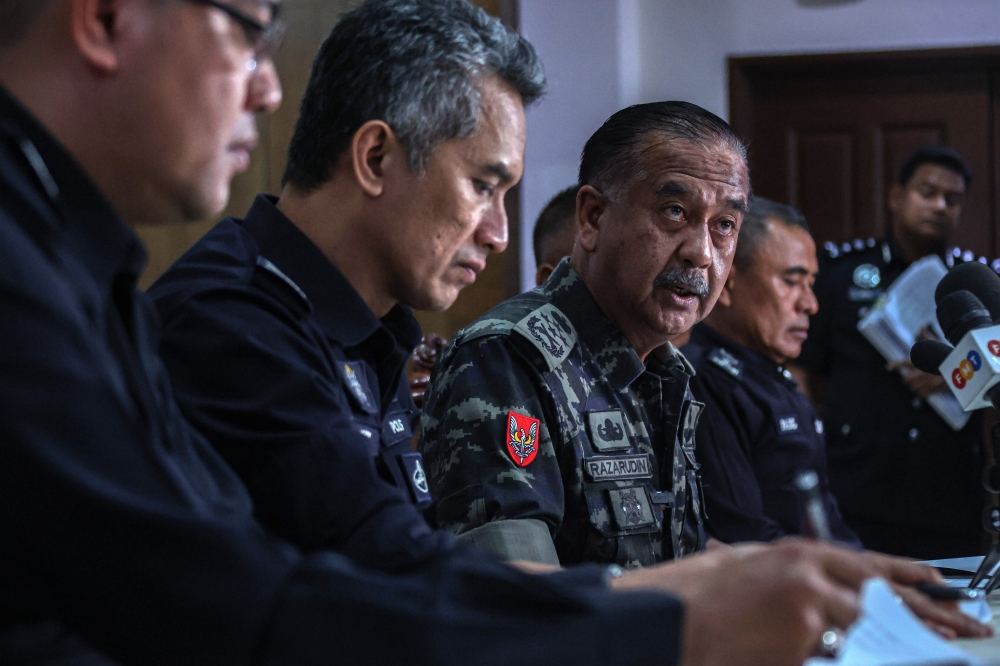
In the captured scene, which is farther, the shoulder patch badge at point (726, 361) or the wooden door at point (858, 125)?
the wooden door at point (858, 125)

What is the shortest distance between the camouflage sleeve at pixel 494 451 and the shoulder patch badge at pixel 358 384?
9.4 inches

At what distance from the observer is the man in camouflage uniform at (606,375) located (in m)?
1.35

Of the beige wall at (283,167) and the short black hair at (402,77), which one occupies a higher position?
the short black hair at (402,77)

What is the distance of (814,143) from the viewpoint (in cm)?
419

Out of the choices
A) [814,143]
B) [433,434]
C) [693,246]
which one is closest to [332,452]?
[433,434]

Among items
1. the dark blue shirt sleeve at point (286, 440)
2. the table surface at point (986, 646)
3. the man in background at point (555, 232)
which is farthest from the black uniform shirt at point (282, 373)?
the man in background at point (555, 232)

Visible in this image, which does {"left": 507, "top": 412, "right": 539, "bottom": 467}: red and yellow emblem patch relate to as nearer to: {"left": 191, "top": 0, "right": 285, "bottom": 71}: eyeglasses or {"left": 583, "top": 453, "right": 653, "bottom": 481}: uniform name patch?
{"left": 583, "top": 453, "right": 653, "bottom": 481}: uniform name patch

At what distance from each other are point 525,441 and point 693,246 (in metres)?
0.45

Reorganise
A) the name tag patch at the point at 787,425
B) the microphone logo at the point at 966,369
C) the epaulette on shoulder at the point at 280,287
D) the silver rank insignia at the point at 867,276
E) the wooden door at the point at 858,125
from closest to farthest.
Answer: the epaulette on shoulder at the point at 280,287 → the microphone logo at the point at 966,369 → the name tag patch at the point at 787,425 → the silver rank insignia at the point at 867,276 → the wooden door at the point at 858,125

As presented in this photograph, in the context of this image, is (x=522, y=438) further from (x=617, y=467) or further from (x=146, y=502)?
(x=146, y=502)

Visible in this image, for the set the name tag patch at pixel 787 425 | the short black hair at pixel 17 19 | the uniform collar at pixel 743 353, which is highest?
the short black hair at pixel 17 19

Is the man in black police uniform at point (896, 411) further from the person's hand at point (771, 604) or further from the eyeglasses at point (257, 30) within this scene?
the eyeglasses at point (257, 30)

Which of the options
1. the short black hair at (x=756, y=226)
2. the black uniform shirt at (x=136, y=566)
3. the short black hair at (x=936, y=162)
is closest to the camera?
the black uniform shirt at (x=136, y=566)

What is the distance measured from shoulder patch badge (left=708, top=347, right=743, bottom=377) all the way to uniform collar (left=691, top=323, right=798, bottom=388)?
29 mm
